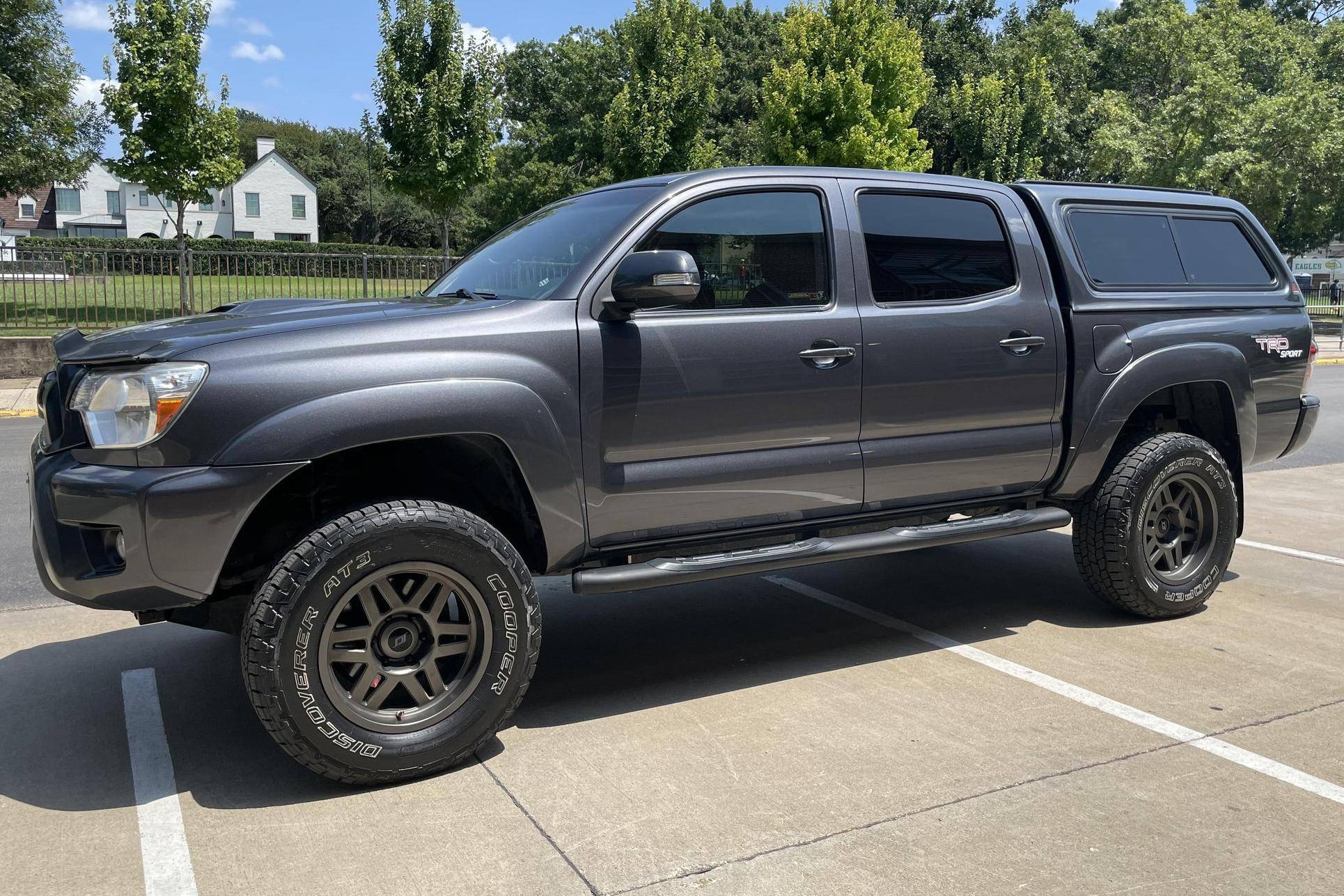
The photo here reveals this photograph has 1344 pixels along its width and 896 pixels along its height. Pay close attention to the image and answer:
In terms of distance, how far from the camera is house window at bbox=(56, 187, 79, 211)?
8225 centimetres

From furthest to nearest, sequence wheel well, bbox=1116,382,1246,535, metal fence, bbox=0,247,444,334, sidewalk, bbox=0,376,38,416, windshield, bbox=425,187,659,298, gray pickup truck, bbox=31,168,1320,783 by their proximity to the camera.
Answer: metal fence, bbox=0,247,444,334 < sidewalk, bbox=0,376,38,416 < wheel well, bbox=1116,382,1246,535 < windshield, bbox=425,187,659,298 < gray pickup truck, bbox=31,168,1320,783

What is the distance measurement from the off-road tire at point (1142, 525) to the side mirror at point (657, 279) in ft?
8.13

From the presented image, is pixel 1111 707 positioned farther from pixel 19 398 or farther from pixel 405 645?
pixel 19 398

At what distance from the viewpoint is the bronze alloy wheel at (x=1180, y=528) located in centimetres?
528

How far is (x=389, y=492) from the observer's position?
155 inches

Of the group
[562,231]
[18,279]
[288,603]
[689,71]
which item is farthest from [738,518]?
[689,71]

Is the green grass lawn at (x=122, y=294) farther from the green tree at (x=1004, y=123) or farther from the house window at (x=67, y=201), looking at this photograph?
the house window at (x=67, y=201)

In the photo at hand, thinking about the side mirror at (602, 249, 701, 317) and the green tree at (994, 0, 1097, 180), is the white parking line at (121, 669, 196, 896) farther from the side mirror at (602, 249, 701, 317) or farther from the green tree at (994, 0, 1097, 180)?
the green tree at (994, 0, 1097, 180)

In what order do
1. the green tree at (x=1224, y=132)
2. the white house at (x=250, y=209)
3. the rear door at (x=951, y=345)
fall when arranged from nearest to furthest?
the rear door at (x=951, y=345) < the green tree at (x=1224, y=132) < the white house at (x=250, y=209)

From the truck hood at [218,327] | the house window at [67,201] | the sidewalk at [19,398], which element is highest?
the house window at [67,201]

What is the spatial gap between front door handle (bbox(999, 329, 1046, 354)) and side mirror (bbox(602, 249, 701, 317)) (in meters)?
1.65

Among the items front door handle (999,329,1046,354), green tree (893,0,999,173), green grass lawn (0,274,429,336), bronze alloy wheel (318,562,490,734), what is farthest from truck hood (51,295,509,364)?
green tree (893,0,999,173)

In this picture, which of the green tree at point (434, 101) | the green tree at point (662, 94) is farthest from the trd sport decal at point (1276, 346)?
the green tree at point (662, 94)

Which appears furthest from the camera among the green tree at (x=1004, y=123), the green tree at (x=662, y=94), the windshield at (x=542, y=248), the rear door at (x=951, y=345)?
the green tree at (x=1004, y=123)
